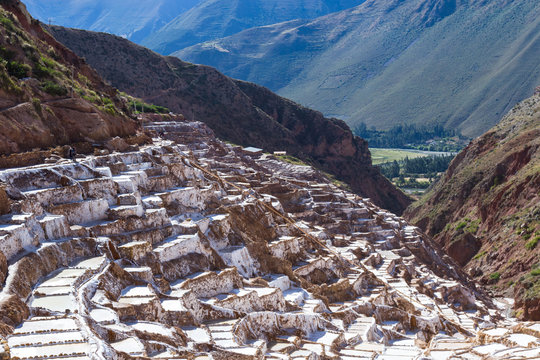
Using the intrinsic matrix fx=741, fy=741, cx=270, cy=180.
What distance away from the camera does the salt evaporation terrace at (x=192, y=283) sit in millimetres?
18641

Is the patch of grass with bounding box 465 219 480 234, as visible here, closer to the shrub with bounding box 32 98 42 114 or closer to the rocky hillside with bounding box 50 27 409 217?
the rocky hillside with bounding box 50 27 409 217

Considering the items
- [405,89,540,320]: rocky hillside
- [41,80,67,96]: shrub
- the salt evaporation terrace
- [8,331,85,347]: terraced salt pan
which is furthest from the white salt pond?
[405,89,540,320]: rocky hillside

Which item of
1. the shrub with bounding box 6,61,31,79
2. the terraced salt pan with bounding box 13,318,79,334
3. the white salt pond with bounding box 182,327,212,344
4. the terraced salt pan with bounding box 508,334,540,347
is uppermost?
the shrub with bounding box 6,61,31,79

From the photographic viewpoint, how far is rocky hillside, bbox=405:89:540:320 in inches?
2173

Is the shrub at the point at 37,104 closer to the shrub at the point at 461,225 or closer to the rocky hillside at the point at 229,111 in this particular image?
the shrub at the point at 461,225

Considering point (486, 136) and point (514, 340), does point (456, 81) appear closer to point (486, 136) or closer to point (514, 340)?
point (486, 136)

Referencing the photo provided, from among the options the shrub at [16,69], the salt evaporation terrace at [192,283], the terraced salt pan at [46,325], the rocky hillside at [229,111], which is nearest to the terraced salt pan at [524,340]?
the salt evaporation terrace at [192,283]

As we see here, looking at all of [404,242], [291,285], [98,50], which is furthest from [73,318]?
[98,50]

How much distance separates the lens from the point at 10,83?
103ft

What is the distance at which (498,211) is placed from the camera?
7000cm

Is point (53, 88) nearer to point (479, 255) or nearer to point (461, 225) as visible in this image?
point (479, 255)

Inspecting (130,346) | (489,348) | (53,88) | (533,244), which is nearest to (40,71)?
(53,88)

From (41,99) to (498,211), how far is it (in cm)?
4867

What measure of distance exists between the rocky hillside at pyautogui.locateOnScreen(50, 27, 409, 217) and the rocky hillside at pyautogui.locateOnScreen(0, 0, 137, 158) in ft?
161
